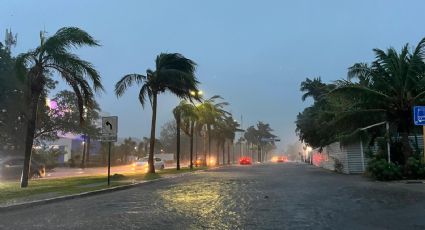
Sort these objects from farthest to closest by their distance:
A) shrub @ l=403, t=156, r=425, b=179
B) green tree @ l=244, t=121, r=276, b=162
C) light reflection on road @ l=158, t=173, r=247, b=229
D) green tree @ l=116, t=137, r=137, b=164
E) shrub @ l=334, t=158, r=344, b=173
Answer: green tree @ l=244, t=121, r=276, b=162 < green tree @ l=116, t=137, r=137, b=164 < shrub @ l=334, t=158, r=344, b=173 < shrub @ l=403, t=156, r=425, b=179 < light reflection on road @ l=158, t=173, r=247, b=229

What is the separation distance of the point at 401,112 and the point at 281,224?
17.5 meters

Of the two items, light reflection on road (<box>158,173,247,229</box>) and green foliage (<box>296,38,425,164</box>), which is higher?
green foliage (<box>296,38,425,164</box>)

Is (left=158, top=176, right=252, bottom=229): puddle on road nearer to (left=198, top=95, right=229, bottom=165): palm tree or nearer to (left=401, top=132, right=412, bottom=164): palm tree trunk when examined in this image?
(left=401, top=132, right=412, bottom=164): palm tree trunk

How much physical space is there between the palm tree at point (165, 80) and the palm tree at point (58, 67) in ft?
33.8

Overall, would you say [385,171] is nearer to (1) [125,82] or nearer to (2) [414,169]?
(2) [414,169]

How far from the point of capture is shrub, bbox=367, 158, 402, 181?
948 inches

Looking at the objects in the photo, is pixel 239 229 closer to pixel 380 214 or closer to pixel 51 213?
pixel 380 214

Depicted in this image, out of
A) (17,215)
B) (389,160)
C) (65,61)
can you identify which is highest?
(65,61)

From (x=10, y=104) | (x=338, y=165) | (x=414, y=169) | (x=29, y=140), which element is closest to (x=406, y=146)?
(x=414, y=169)

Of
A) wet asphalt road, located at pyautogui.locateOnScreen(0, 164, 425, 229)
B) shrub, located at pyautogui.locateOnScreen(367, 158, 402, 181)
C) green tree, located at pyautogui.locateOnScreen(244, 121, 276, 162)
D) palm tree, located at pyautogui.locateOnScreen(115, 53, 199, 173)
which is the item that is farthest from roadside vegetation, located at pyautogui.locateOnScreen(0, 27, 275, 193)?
green tree, located at pyautogui.locateOnScreen(244, 121, 276, 162)

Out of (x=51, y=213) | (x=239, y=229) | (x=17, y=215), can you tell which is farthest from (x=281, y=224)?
(x=17, y=215)

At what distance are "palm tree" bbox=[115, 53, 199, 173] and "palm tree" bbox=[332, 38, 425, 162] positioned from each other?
10361mm

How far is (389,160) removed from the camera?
26.0 meters

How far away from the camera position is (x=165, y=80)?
32.1 metres
